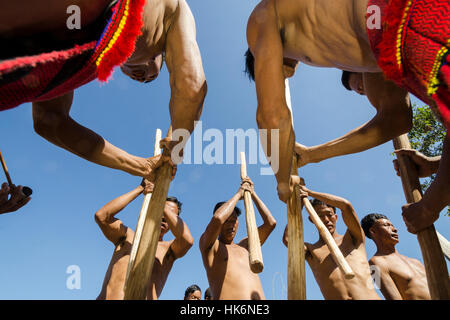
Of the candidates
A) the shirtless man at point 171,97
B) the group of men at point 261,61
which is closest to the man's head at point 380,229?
the group of men at point 261,61

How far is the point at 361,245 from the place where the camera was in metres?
4.54

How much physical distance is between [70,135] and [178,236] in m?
2.67

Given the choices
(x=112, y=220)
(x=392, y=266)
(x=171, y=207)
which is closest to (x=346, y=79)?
(x=392, y=266)

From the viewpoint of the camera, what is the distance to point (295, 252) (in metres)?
1.88

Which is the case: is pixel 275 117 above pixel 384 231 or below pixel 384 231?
below

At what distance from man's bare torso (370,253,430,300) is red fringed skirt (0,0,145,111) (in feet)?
15.0

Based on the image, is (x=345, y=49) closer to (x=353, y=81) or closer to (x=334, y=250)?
(x=353, y=81)

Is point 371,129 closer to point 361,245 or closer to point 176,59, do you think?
point 176,59

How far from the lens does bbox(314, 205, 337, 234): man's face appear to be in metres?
4.91

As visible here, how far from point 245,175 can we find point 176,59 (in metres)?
2.08

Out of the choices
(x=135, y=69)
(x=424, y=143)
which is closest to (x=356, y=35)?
(x=135, y=69)

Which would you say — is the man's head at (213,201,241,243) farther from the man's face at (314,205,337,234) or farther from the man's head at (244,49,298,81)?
the man's head at (244,49,298,81)

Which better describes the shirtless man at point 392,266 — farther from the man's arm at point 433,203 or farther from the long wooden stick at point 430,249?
the man's arm at point 433,203

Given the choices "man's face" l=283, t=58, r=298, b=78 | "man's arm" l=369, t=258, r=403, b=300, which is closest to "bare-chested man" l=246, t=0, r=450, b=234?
"man's face" l=283, t=58, r=298, b=78
